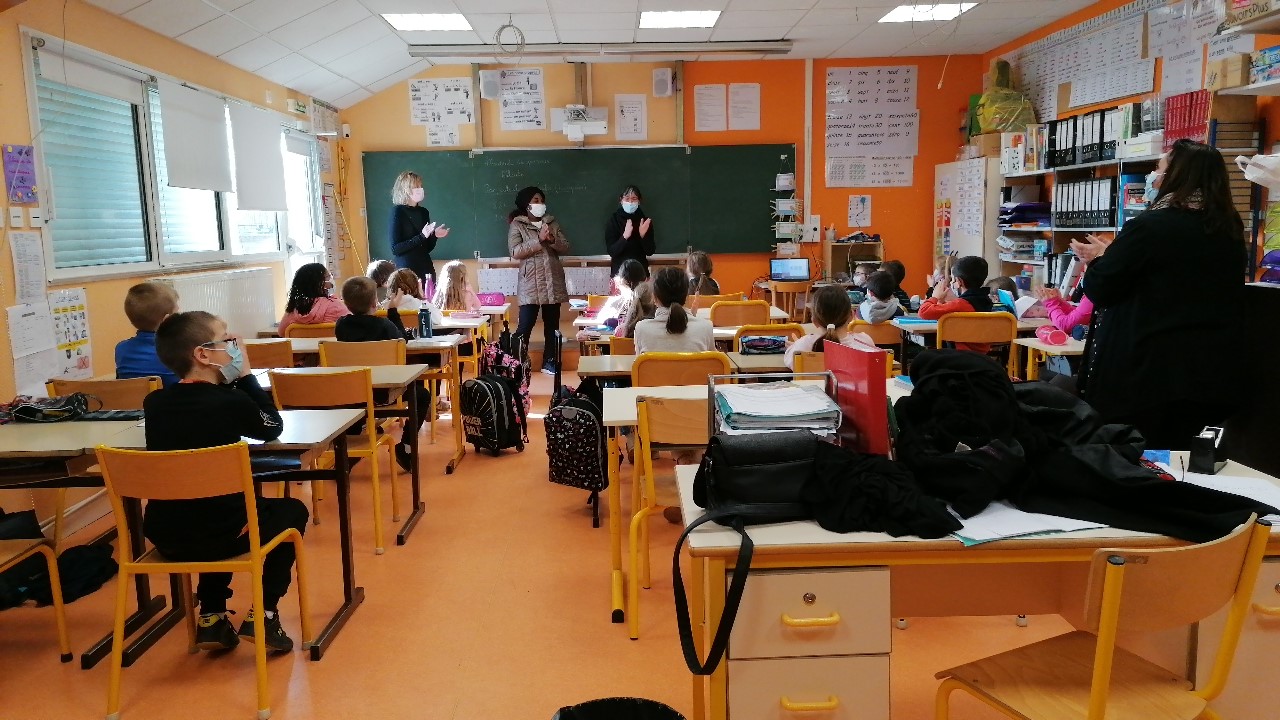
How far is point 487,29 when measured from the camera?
689 cm

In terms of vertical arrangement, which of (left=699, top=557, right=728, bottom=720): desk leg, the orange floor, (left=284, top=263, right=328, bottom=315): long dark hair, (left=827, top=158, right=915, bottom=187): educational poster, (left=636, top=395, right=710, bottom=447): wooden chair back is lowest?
the orange floor

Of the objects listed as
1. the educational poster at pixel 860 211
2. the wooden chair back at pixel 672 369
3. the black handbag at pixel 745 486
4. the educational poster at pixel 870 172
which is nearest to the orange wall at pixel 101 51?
the wooden chair back at pixel 672 369

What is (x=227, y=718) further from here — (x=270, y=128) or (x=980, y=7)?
(x=980, y=7)

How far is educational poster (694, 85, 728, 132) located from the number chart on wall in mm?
989

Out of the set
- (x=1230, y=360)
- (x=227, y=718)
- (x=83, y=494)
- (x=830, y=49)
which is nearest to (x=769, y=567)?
(x=227, y=718)

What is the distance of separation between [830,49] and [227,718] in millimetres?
7204

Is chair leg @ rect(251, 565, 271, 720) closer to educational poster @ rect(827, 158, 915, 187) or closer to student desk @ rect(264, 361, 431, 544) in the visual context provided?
student desk @ rect(264, 361, 431, 544)

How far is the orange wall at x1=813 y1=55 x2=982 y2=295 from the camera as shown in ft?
26.7

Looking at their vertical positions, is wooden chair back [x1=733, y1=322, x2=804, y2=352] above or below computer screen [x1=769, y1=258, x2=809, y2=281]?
below

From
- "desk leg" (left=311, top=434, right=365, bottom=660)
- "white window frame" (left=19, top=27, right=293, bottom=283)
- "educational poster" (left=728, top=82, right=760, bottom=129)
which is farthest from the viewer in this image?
"educational poster" (left=728, top=82, right=760, bottom=129)

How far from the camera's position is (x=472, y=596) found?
3.03 m

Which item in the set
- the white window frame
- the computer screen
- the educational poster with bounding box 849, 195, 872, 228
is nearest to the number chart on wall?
the educational poster with bounding box 849, 195, 872, 228

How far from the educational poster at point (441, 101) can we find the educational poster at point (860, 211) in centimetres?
368

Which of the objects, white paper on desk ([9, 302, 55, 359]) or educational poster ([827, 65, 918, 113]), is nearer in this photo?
white paper on desk ([9, 302, 55, 359])
